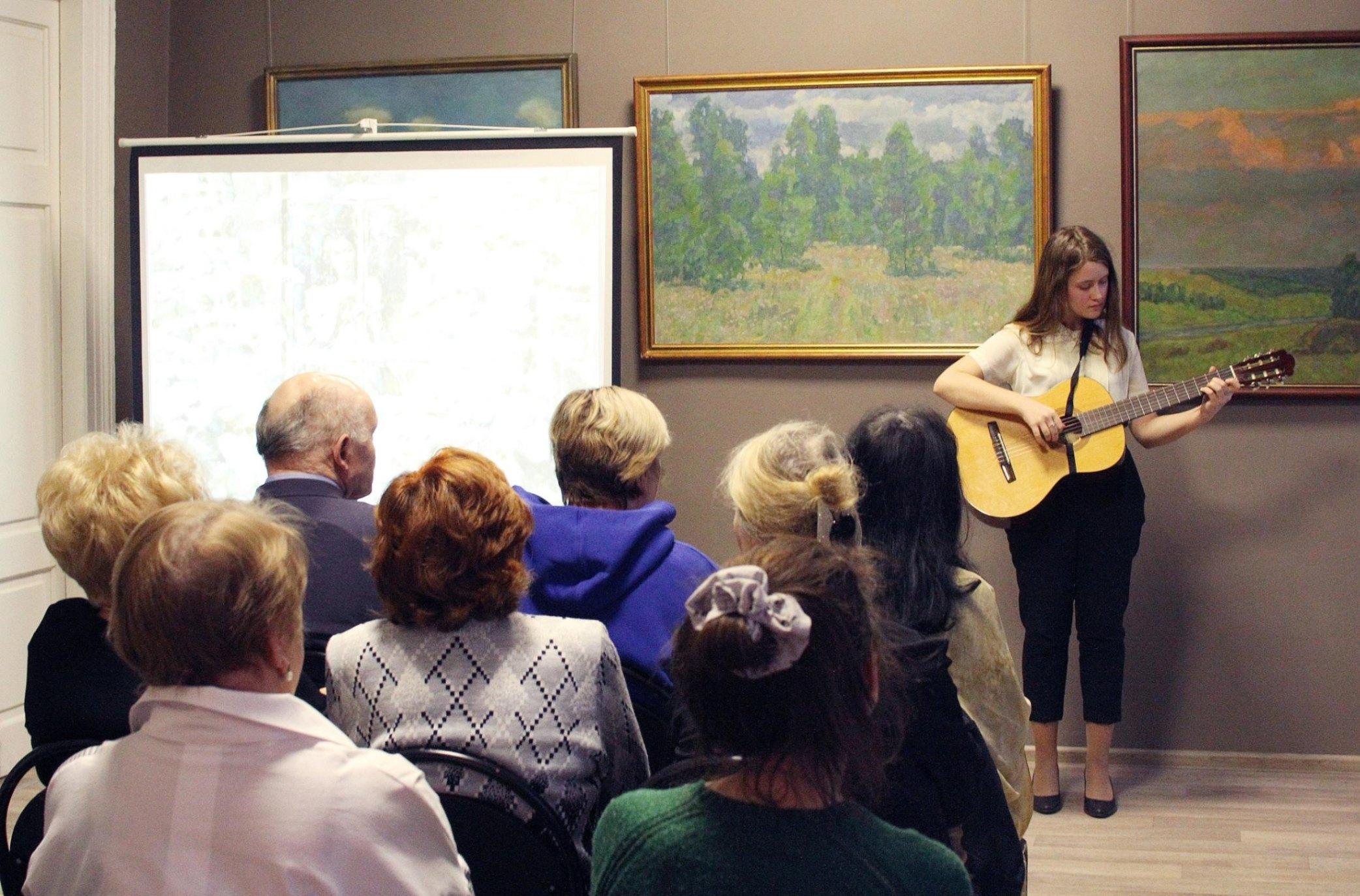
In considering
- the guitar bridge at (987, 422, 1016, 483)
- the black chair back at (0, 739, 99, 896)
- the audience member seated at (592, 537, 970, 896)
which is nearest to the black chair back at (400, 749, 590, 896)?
the audience member seated at (592, 537, 970, 896)

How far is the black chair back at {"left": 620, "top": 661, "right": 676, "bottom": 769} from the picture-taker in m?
1.73

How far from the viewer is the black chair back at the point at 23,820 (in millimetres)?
1508

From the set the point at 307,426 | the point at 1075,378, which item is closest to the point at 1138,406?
the point at 1075,378

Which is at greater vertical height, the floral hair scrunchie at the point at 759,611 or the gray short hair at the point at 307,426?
the gray short hair at the point at 307,426

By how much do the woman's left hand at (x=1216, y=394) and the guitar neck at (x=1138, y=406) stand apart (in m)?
0.02

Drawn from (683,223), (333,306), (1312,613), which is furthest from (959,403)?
(333,306)

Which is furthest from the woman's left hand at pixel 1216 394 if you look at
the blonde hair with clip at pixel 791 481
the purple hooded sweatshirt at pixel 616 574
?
the purple hooded sweatshirt at pixel 616 574

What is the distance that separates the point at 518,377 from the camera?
3.16 m

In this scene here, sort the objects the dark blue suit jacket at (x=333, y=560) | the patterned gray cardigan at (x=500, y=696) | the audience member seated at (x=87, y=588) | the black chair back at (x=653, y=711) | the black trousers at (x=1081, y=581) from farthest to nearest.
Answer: the black trousers at (x=1081, y=581), the dark blue suit jacket at (x=333, y=560), the black chair back at (x=653, y=711), the audience member seated at (x=87, y=588), the patterned gray cardigan at (x=500, y=696)

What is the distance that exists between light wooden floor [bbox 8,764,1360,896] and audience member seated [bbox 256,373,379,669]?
1.60m

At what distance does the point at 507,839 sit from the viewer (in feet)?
4.51

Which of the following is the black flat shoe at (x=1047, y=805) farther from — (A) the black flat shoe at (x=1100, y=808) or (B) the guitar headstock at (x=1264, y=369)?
(B) the guitar headstock at (x=1264, y=369)

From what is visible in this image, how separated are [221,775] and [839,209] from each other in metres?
2.76

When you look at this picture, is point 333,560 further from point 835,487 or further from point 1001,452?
point 1001,452
